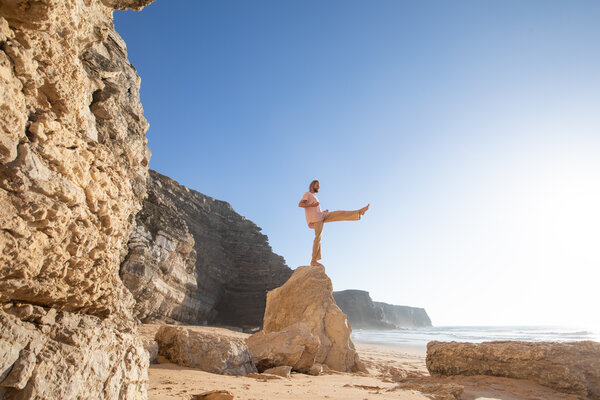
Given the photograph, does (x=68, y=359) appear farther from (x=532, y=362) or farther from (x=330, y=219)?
(x=330, y=219)

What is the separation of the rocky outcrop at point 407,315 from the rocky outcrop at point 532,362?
330 feet

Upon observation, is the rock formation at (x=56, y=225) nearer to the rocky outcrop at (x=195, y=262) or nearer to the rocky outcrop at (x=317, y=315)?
the rocky outcrop at (x=317, y=315)

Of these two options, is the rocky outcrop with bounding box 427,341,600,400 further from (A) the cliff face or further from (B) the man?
(A) the cliff face

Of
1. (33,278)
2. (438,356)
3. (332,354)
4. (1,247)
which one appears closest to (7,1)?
(1,247)

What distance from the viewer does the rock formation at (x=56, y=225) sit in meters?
1.17

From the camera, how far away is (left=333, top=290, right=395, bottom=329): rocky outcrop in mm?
65188

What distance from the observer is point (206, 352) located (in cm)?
388

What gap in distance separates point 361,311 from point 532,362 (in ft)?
219

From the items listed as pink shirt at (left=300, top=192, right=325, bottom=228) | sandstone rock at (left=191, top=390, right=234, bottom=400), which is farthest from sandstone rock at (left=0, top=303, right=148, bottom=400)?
pink shirt at (left=300, top=192, right=325, bottom=228)

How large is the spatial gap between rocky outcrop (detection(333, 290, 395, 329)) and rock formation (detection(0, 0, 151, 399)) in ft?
218

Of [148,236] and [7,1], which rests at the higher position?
[148,236]

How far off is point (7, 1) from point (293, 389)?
325 centimetres

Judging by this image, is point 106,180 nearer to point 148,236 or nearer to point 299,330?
point 299,330

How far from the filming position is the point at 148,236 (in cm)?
1694
